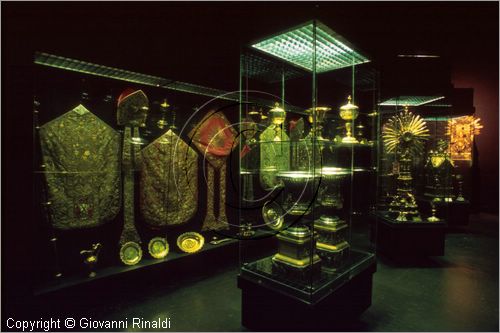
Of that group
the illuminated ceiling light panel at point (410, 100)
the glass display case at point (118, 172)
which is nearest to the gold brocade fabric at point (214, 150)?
the glass display case at point (118, 172)

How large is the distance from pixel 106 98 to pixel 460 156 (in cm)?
957

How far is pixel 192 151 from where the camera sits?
418 centimetres

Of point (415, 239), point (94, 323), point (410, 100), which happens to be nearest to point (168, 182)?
point (94, 323)

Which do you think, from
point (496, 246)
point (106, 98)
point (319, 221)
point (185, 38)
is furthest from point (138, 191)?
point (496, 246)

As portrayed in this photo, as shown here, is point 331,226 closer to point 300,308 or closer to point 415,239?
point 300,308

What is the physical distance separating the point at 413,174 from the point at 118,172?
5908 millimetres

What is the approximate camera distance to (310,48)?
2.40m

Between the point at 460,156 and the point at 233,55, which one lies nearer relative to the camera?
the point at 233,55

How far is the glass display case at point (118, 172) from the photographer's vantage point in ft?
9.62

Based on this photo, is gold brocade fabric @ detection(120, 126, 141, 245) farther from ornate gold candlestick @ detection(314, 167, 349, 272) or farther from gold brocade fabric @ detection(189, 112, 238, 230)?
ornate gold candlestick @ detection(314, 167, 349, 272)

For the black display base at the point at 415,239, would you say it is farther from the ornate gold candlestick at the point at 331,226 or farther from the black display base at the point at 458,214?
the black display base at the point at 458,214

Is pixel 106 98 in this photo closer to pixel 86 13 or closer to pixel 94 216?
pixel 86 13

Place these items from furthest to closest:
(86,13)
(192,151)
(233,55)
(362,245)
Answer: (362,245) → (192,151) → (233,55) → (86,13)

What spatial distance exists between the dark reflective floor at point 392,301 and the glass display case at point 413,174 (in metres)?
0.46
